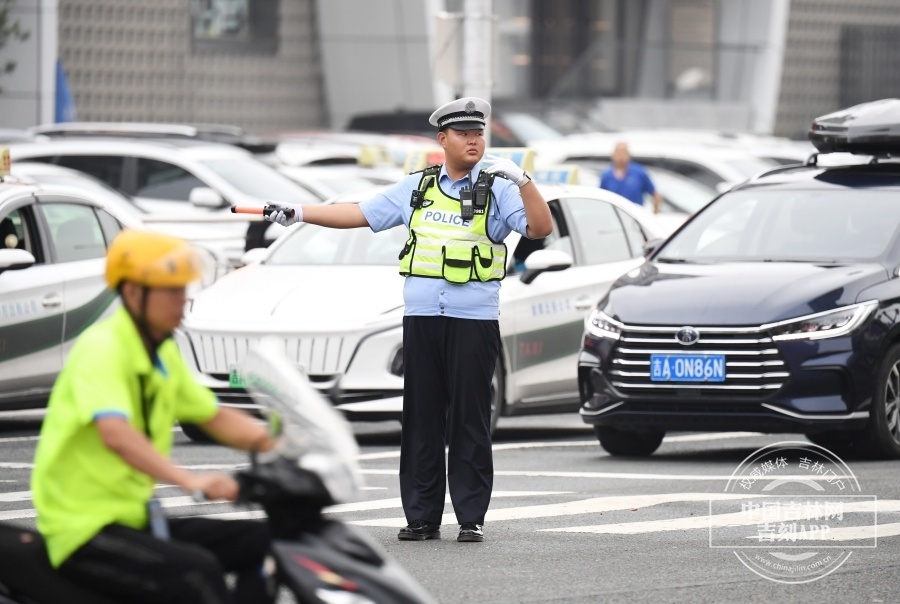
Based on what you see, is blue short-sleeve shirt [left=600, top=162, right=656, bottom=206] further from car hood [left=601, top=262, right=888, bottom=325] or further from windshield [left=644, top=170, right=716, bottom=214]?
car hood [left=601, top=262, right=888, bottom=325]

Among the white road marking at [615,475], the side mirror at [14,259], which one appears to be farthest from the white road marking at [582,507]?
the side mirror at [14,259]

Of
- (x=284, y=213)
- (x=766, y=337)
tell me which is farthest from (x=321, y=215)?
(x=766, y=337)

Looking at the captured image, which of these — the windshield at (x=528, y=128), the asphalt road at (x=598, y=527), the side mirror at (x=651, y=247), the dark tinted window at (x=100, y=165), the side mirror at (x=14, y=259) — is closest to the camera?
the asphalt road at (x=598, y=527)

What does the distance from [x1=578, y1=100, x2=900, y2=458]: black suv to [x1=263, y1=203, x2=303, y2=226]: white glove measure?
10.5 feet

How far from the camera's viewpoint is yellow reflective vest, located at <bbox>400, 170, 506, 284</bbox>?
817 cm

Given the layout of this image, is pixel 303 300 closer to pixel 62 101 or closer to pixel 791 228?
pixel 791 228

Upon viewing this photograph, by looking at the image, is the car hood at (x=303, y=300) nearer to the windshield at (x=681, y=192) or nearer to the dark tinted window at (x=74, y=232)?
the dark tinted window at (x=74, y=232)

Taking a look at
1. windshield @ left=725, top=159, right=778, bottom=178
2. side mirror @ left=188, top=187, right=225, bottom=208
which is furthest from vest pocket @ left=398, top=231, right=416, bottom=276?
windshield @ left=725, top=159, right=778, bottom=178

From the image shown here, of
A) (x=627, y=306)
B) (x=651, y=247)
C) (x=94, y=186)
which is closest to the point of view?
(x=627, y=306)

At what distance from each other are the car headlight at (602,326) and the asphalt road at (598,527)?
2.45 feet

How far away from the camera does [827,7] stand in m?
49.8

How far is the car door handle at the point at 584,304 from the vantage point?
12859 millimetres

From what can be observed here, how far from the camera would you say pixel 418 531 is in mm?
8227

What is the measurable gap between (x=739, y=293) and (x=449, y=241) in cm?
309
